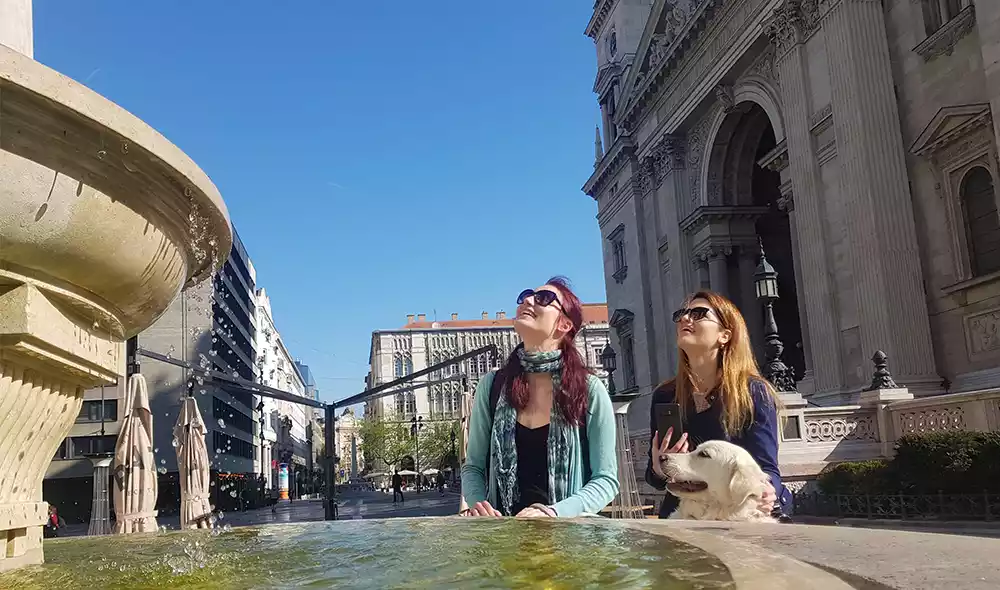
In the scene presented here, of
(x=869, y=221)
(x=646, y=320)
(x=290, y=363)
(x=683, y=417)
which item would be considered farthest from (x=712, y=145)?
(x=290, y=363)

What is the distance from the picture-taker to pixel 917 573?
2.09 metres

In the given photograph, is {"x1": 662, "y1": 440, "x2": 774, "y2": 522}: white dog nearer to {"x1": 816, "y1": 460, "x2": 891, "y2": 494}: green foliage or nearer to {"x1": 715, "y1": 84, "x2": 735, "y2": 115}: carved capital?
{"x1": 816, "y1": 460, "x2": 891, "y2": 494}: green foliage

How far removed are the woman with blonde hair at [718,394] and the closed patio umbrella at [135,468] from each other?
1243 cm

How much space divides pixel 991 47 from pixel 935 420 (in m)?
7.13

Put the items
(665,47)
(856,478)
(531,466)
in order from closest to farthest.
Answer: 1. (531,466)
2. (856,478)
3. (665,47)

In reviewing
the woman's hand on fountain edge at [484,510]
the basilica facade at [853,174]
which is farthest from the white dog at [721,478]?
the basilica facade at [853,174]

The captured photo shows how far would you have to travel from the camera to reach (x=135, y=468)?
14.9m

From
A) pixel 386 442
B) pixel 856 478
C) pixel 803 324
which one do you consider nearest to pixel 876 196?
pixel 803 324

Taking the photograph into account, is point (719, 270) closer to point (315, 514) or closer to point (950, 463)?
point (950, 463)

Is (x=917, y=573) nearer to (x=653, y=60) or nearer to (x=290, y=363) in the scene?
(x=653, y=60)

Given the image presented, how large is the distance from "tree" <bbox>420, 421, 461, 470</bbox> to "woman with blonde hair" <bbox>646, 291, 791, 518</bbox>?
84964mm

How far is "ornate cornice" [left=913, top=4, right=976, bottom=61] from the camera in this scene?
16.2m

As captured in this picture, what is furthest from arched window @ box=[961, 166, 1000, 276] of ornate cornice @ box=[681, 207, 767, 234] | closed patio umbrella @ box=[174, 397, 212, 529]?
closed patio umbrella @ box=[174, 397, 212, 529]

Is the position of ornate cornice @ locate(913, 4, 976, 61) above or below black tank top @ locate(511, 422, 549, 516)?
above
